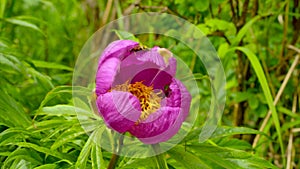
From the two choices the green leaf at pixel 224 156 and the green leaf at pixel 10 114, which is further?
the green leaf at pixel 10 114

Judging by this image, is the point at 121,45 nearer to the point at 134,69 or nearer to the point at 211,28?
the point at 134,69

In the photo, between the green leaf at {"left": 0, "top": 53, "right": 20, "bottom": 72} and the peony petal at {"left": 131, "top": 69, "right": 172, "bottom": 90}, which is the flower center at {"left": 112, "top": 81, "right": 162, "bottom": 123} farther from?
the green leaf at {"left": 0, "top": 53, "right": 20, "bottom": 72}

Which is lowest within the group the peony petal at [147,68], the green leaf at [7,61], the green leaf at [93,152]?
the green leaf at [93,152]

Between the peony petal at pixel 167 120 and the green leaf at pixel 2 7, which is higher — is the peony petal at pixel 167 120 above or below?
below

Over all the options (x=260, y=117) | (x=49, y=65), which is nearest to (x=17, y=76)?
(x=49, y=65)

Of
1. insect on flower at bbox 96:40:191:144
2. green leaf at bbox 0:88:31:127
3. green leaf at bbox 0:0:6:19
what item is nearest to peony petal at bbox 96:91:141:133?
insect on flower at bbox 96:40:191:144

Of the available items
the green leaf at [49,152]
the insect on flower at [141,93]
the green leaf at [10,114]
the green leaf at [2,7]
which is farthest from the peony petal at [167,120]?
the green leaf at [2,7]

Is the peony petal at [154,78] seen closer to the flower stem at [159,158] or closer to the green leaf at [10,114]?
the flower stem at [159,158]
